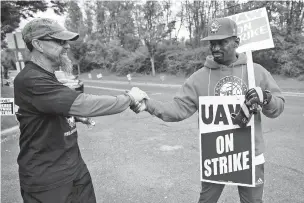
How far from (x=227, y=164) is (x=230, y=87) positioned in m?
0.69

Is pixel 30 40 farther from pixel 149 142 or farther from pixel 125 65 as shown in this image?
pixel 125 65

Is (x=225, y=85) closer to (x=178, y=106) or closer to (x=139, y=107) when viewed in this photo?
(x=178, y=106)

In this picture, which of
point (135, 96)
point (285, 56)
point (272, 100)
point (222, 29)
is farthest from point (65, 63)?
point (285, 56)

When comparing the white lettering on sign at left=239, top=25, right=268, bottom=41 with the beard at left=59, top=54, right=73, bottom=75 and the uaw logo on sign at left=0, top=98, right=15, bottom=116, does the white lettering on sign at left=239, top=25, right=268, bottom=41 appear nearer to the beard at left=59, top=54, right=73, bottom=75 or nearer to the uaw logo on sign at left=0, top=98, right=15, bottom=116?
the beard at left=59, top=54, right=73, bottom=75

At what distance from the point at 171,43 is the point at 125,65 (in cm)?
662

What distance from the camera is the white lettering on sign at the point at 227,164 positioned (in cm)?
243

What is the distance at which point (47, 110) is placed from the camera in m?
1.92

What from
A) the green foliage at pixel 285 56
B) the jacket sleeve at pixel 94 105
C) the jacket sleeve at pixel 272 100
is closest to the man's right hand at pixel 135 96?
the jacket sleeve at pixel 94 105

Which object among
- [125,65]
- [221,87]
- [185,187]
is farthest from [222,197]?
[125,65]

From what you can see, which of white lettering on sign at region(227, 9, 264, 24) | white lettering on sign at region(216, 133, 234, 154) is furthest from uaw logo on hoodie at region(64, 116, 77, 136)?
white lettering on sign at region(227, 9, 264, 24)

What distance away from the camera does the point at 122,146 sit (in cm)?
614

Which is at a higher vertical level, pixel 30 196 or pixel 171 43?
pixel 171 43

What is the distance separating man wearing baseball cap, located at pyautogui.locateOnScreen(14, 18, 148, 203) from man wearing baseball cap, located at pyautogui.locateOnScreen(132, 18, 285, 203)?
64 centimetres

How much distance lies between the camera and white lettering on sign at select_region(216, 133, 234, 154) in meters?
2.43
